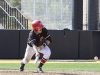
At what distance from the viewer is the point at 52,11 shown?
74.8 ft

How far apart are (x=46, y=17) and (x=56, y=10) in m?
Result: 0.77

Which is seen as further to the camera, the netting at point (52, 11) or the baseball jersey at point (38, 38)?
the netting at point (52, 11)

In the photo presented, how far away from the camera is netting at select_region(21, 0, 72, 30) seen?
22.7 meters

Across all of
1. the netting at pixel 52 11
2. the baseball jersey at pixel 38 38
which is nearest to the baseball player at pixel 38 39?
the baseball jersey at pixel 38 38

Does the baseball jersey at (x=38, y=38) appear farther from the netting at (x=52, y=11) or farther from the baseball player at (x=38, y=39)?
the netting at (x=52, y=11)

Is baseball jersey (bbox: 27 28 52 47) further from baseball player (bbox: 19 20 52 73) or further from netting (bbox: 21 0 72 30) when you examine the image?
netting (bbox: 21 0 72 30)

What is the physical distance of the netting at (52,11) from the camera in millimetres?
22719

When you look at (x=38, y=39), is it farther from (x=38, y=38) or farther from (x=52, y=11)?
(x=52, y=11)

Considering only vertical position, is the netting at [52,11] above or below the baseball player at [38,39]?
above

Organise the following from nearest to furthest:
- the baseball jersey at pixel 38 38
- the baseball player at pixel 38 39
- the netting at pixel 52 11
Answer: the baseball player at pixel 38 39
the baseball jersey at pixel 38 38
the netting at pixel 52 11

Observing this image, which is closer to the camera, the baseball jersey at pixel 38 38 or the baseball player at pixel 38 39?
the baseball player at pixel 38 39

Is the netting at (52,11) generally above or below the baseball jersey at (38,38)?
above

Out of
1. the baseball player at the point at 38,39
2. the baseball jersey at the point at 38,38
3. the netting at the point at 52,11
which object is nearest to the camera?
the baseball player at the point at 38,39

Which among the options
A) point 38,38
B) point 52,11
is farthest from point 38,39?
point 52,11
